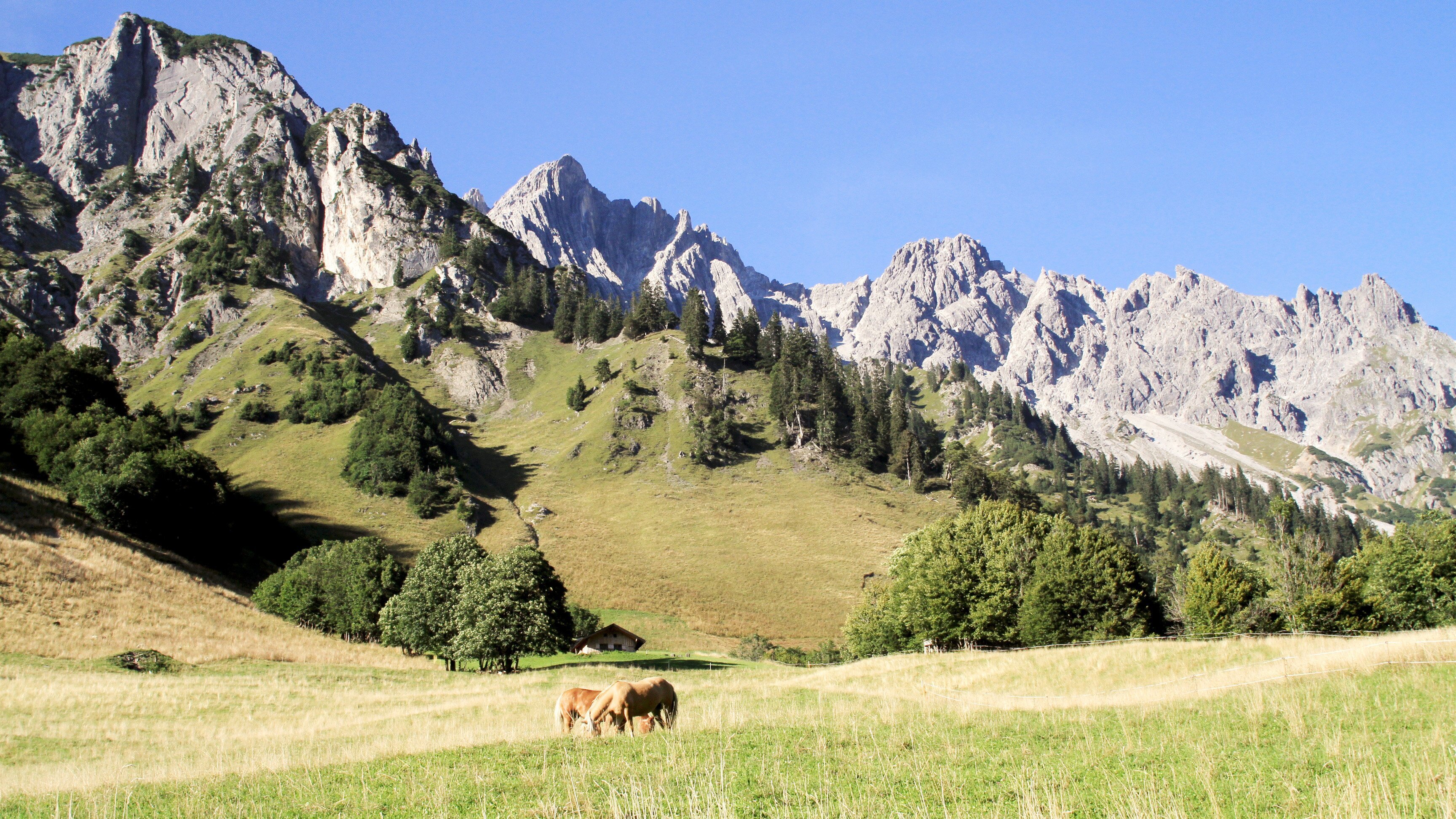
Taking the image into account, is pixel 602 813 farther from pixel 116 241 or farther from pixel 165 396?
pixel 116 241

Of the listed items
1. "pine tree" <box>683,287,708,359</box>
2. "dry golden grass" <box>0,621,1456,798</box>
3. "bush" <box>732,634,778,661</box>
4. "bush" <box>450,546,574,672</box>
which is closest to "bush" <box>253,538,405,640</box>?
"bush" <box>450,546,574,672</box>

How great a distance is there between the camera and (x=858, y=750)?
14.0 m

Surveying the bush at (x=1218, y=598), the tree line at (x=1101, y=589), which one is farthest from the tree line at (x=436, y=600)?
the bush at (x=1218, y=598)

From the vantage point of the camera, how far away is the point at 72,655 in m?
38.5

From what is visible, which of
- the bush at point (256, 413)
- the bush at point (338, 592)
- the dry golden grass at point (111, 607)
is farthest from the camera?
the bush at point (256, 413)

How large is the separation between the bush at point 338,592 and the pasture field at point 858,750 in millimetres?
36810

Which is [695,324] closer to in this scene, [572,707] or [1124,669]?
[1124,669]

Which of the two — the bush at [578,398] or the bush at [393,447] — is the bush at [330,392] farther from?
the bush at [578,398]

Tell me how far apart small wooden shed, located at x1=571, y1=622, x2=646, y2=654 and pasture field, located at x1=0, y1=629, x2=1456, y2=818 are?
43006 millimetres

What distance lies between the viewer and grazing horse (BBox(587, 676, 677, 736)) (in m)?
17.9

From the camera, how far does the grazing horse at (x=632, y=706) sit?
17.9 metres

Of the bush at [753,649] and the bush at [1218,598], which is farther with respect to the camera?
the bush at [753,649]

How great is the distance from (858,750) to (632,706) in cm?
616

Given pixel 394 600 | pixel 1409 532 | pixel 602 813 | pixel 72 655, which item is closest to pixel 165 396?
pixel 394 600
